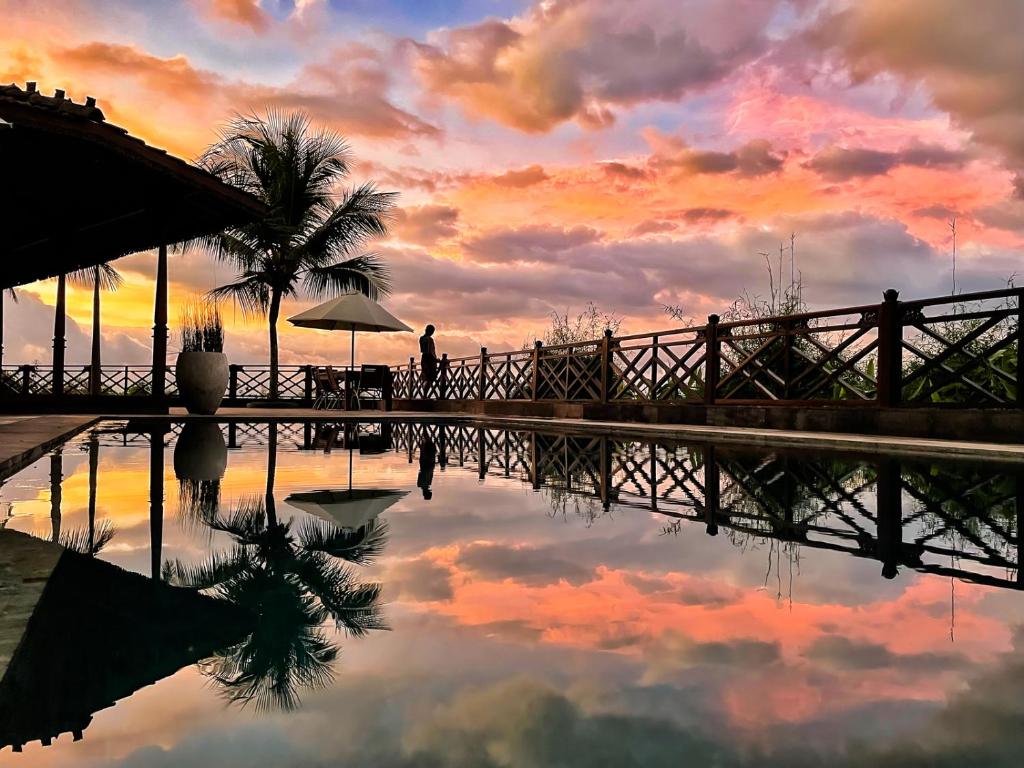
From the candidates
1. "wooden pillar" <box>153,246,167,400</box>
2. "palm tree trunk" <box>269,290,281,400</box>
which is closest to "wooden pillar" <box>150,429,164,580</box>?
"wooden pillar" <box>153,246,167,400</box>

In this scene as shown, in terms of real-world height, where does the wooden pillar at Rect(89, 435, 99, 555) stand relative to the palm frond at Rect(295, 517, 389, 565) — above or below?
above

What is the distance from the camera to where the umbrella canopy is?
16.1 m

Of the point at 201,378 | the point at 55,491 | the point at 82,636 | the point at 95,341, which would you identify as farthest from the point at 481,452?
the point at 95,341

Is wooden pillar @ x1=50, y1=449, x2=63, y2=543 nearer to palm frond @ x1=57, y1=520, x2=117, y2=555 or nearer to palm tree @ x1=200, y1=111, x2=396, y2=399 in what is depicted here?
palm frond @ x1=57, y1=520, x2=117, y2=555

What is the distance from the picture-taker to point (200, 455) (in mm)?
6449

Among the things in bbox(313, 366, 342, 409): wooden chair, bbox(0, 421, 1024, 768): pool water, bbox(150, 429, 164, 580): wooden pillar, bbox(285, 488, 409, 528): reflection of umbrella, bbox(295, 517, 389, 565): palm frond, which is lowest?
bbox(0, 421, 1024, 768): pool water

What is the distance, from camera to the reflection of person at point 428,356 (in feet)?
56.2

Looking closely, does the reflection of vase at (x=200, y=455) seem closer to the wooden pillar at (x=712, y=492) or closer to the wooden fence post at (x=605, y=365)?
the wooden pillar at (x=712, y=492)

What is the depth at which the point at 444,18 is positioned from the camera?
5727 mm

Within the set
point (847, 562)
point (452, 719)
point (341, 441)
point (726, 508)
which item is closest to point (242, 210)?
point (341, 441)

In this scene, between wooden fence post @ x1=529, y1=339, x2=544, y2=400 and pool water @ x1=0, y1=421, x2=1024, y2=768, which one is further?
wooden fence post @ x1=529, y1=339, x2=544, y2=400

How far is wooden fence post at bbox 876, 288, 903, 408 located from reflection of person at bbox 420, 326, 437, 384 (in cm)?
1010

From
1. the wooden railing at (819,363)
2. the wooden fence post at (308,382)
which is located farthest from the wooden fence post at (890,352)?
the wooden fence post at (308,382)

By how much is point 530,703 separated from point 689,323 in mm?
11146
